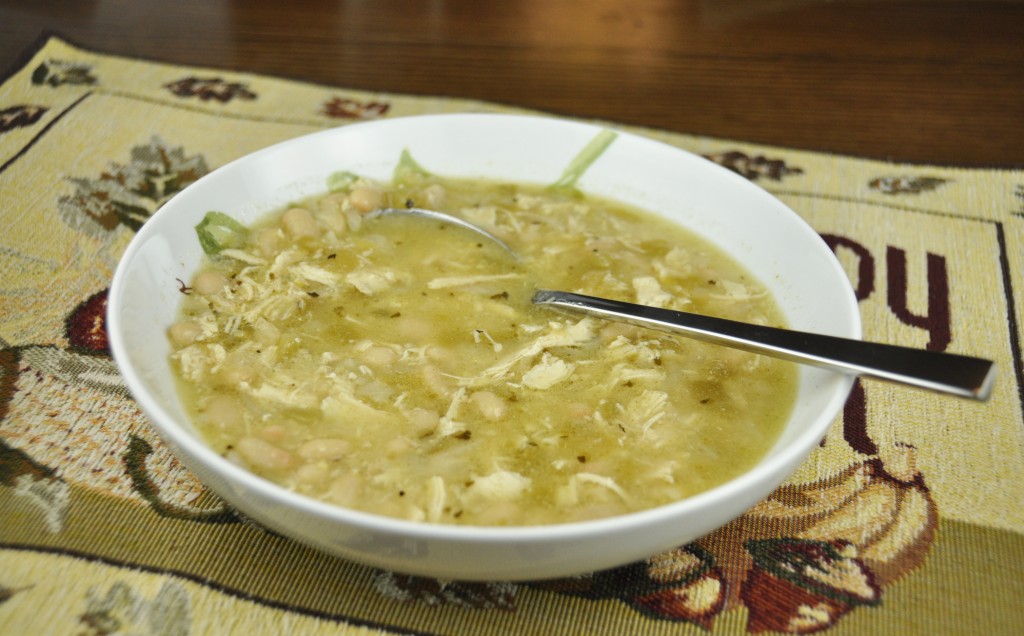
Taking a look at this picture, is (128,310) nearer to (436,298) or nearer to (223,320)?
(223,320)

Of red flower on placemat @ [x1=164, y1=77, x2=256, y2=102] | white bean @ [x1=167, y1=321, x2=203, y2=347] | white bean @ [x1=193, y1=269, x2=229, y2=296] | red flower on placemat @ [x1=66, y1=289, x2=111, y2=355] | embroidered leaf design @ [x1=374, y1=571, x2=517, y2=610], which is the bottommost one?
embroidered leaf design @ [x1=374, y1=571, x2=517, y2=610]

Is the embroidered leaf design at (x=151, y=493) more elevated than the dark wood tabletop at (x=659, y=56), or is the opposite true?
the embroidered leaf design at (x=151, y=493)

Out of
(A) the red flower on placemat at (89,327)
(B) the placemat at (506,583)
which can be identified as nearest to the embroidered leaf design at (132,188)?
(B) the placemat at (506,583)

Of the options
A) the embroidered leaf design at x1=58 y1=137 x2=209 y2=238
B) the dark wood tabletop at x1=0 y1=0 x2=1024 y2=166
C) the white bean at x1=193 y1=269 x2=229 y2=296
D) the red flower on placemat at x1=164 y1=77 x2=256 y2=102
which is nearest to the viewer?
the white bean at x1=193 y1=269 x2=229 y2=296

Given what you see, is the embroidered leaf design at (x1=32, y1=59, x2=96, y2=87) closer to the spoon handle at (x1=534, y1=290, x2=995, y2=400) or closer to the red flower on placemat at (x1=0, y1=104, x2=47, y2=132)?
the red flower on placemat at (x1=0, y1=104, x2=47, y2=132)

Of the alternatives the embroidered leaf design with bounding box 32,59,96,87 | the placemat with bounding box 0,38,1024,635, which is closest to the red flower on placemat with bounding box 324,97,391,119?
the placemat with bounding box 0,38,1024,635

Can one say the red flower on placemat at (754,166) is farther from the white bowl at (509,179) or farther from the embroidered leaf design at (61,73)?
the embroidered leaf design at (61,73)

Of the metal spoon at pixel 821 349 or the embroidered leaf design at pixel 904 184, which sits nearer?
the metal spoon at pixel 821 349

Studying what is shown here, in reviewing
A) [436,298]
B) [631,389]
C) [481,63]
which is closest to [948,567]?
[631,389]
